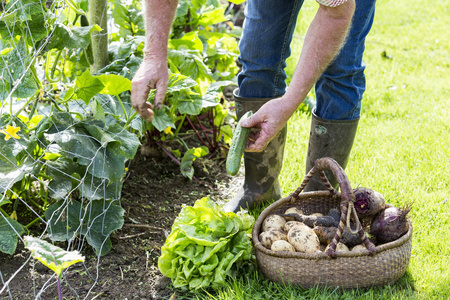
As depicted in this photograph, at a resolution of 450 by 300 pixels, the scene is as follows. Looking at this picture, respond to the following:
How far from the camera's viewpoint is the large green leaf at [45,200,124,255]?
6.40 feet

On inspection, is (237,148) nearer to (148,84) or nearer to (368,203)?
(148,84)

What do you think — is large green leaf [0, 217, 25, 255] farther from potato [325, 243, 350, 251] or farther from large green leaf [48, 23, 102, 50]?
potato [325, 243, 350, 251]

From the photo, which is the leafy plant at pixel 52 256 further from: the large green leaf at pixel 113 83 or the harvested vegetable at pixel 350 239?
the harvested vegetable at pixel 350 239

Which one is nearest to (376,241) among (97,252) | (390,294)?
(390,294)

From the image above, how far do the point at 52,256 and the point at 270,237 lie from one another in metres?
0.81

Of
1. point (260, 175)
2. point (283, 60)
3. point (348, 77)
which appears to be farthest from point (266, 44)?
point (260, 175)

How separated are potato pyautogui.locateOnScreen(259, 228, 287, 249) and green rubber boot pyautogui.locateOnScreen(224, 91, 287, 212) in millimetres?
488

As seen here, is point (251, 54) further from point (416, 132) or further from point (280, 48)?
point (416, 132)

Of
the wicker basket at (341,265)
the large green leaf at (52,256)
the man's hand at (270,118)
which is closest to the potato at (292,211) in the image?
the wicker basket at (341,265)

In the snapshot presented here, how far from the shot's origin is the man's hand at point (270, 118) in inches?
67.7

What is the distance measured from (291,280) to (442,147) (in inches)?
64.6

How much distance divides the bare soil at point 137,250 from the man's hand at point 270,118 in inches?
26.2

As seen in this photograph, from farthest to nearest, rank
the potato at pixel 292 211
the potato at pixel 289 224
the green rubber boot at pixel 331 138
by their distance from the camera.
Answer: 1. the green rubber boot at pixel 331 138
2. the potato at pixel 292 211
3. the potato at pixel 289 224

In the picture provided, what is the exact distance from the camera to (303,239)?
71.4 inches
